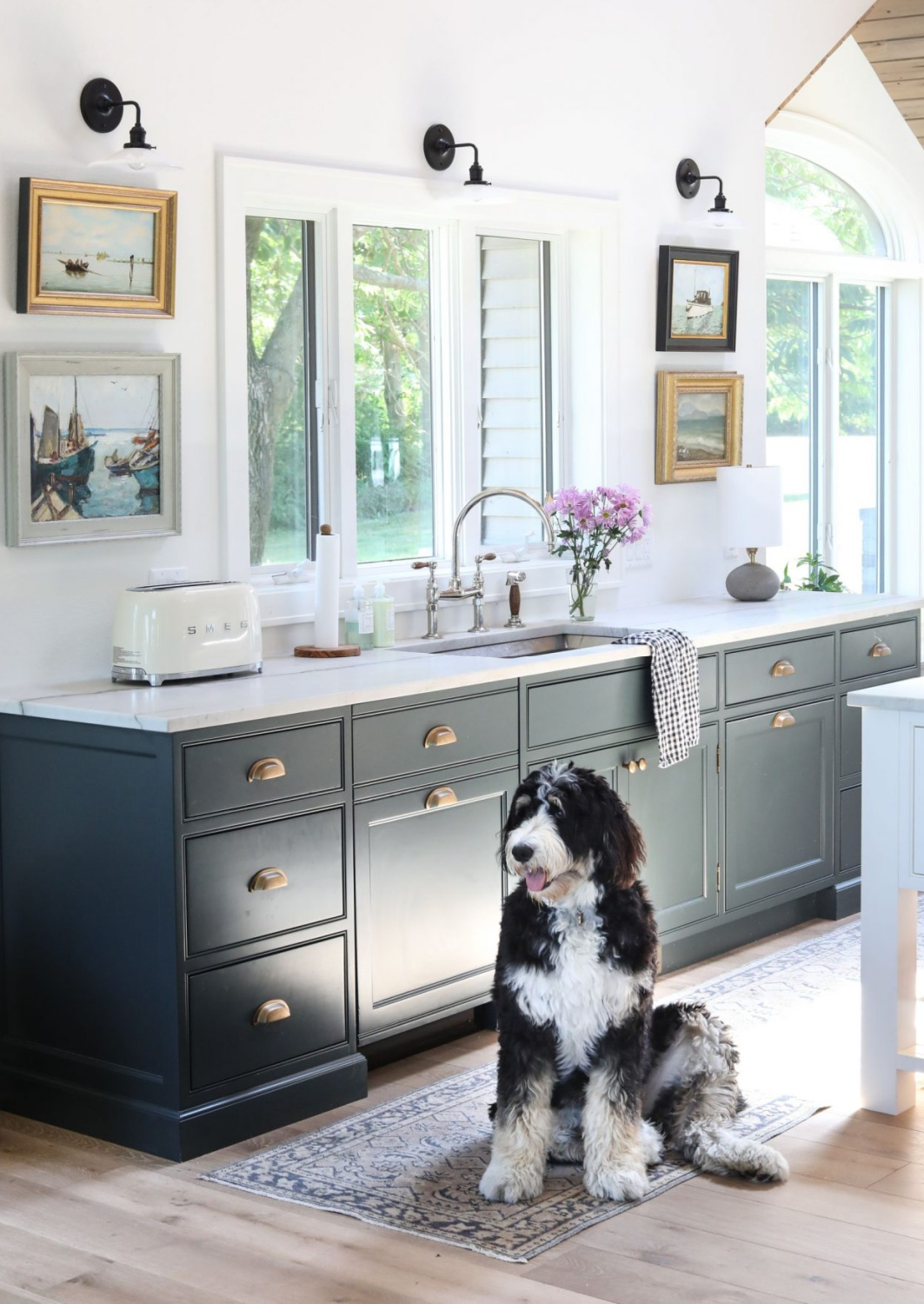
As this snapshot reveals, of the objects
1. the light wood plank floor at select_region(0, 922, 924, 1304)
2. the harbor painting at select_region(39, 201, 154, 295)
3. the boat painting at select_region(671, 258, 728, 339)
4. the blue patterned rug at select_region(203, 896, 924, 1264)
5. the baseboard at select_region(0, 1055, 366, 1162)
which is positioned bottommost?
the light wood plank floor at select_region(0, 922, 924, 1304)

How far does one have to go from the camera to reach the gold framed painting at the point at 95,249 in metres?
3.45

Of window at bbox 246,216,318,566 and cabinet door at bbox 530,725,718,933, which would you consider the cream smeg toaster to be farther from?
cabinet door at bbox 530,725,718,933

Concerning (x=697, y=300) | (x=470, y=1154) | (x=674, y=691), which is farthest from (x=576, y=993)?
(x=697, y=300)

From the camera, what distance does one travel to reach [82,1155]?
10.5 ft

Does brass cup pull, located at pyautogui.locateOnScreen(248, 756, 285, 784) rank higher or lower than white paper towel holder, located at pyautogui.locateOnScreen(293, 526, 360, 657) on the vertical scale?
lower

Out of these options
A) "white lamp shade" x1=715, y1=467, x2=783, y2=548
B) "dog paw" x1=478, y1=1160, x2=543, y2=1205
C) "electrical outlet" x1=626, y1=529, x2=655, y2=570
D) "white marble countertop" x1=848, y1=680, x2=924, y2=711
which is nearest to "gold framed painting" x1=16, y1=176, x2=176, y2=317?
"white marble countertop" x1=848, y1=680, x2=924, y2=711

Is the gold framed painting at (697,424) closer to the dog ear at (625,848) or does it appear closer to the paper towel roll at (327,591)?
the paper towel roll at (327,591)

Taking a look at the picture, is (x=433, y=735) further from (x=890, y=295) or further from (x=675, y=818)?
(x=890, y=295)

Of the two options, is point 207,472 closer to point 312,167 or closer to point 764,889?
point 312,167

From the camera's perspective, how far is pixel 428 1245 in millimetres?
2787

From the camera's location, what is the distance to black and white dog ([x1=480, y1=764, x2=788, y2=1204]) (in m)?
2.89

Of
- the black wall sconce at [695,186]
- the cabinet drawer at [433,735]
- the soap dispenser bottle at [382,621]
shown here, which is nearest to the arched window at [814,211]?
the black wall sconce at [695,186]

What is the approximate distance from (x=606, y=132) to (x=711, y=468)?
43.8 inches

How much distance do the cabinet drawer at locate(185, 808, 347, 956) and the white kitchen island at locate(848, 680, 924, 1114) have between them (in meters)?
1.09
